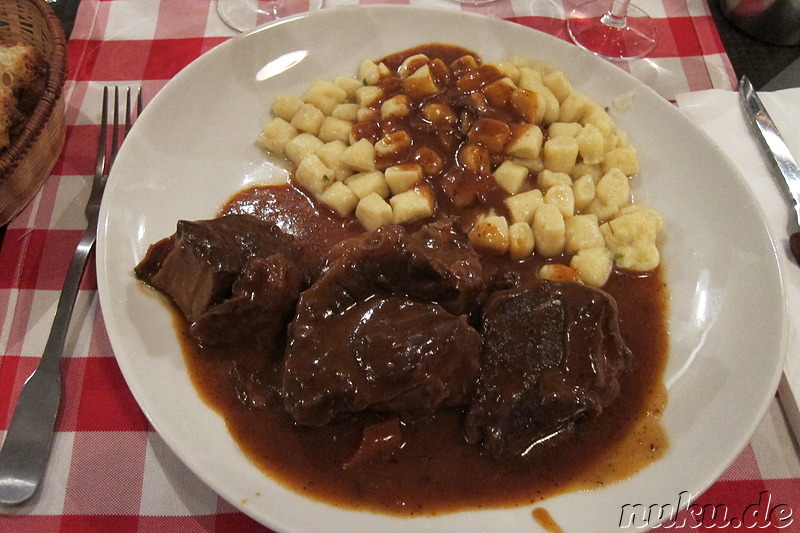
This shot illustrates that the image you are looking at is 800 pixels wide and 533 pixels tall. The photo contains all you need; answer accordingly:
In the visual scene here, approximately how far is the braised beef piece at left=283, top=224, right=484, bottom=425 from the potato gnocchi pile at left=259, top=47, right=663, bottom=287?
1.89ft

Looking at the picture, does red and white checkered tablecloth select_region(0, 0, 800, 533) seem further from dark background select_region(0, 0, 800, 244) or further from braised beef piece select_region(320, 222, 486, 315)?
braised beef piece select_region(320, 222, 486, 315)

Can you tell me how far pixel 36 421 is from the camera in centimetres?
257

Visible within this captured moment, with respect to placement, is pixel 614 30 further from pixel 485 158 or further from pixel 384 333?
pixel 384 333

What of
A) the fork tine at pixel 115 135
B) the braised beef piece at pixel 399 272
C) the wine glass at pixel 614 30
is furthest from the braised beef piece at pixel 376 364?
the wine glass at pixel 614 30

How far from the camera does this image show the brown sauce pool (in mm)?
2398

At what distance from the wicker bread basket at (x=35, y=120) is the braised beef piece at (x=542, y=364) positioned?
7.65 ft

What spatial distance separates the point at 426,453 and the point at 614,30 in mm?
3479

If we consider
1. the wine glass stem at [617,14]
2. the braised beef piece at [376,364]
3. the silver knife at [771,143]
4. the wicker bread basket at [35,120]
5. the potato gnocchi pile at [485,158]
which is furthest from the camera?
the wine glass stem at [617,14]

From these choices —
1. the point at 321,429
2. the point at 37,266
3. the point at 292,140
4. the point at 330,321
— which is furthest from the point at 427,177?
the point at 37,266

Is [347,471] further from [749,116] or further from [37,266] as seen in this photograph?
[749,116]

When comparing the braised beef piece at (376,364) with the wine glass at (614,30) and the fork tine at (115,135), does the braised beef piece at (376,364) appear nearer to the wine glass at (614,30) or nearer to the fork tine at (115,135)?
the fork tine at (115,135)

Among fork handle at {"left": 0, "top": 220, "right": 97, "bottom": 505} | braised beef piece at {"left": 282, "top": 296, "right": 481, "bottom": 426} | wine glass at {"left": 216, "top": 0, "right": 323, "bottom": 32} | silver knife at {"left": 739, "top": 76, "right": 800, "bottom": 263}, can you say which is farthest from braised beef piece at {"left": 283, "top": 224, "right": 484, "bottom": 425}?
wine glass at {"left": 216, "top": 0, "right": 323, "bottom": 32}

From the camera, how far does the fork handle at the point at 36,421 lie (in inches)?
95.5

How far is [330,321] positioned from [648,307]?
1.67m
